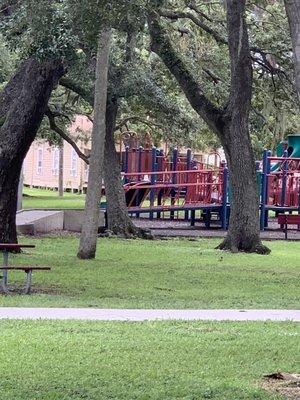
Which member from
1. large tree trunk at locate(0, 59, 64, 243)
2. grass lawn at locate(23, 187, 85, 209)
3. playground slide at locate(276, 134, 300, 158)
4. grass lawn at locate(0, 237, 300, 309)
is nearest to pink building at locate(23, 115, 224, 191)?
grass lawn at locate(23, 187, 85, 209)

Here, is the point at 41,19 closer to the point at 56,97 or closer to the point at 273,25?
the point at 273,25

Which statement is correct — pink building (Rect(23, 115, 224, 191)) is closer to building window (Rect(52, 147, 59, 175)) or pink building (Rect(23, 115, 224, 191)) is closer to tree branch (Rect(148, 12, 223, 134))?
building window (Rect(52, 147, 59, 175))

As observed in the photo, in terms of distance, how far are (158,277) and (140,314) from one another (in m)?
5.30

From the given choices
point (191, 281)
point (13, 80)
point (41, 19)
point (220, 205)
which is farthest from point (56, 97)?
point (41, 19)

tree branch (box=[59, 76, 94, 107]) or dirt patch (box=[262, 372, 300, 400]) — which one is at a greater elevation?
tree branch (box=[59, 76, 94, 107])

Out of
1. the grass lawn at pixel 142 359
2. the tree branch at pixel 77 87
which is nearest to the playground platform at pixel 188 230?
the tree branch at pixel 77 87

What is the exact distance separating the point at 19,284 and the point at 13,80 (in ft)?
21.5

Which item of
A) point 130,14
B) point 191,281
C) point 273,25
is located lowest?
point 191,281

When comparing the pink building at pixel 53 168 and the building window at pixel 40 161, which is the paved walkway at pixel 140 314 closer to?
the pink building at pixel 53 168

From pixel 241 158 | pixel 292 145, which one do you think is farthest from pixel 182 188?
pixel 241 158

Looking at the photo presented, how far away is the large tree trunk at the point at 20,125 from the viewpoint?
67.7ft

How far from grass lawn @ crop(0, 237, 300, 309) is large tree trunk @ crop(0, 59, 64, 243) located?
1.14 m

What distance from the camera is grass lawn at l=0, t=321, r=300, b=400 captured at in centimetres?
806

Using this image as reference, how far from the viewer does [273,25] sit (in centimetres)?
2716
